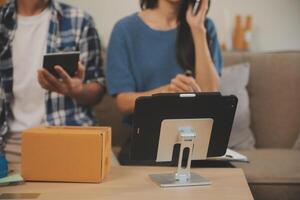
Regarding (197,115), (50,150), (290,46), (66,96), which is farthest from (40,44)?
(290,46)

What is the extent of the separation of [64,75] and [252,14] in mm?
1214

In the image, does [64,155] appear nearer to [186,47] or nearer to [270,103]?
[186,47]

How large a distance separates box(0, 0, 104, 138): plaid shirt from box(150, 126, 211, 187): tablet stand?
2.29 feet

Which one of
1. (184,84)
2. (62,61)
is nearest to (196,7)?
(184,84)

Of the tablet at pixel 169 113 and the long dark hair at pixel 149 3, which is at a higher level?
the long dark hair at pixel 149 3

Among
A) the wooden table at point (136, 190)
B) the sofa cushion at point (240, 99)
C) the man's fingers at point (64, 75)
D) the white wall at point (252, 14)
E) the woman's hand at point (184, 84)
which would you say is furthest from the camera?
the white wall at point (252, 14)

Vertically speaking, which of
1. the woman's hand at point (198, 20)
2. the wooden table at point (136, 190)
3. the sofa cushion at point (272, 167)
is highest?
the woman's hand at point (198, 20)

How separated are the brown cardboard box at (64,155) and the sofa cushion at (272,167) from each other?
670 mm

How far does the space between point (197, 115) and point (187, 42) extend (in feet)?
2.26

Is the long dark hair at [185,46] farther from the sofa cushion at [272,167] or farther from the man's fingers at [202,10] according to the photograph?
the sofa cushion at [272,167]

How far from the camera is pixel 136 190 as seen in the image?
3.76ft

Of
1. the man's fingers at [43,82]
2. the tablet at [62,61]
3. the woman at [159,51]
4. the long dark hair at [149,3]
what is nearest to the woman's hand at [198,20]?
the woman at [159,51]

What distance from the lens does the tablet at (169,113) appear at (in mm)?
1159

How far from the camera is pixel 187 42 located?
5.99 feet
